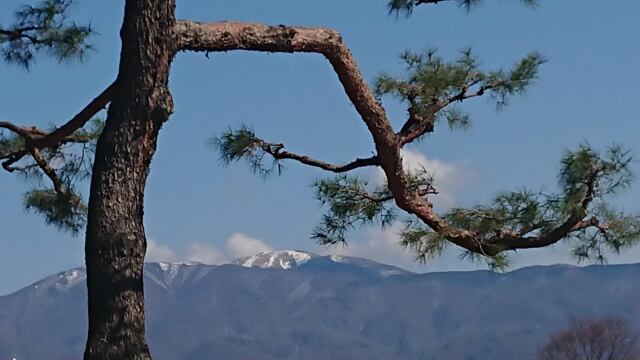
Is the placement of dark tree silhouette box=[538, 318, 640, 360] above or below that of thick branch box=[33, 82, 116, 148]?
A: above

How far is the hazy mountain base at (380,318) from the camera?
502 ft

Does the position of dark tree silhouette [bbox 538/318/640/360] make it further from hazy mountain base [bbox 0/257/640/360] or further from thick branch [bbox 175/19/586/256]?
hazy mountain base [bbox 0/257/640/360]

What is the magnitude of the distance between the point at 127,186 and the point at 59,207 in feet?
8.52

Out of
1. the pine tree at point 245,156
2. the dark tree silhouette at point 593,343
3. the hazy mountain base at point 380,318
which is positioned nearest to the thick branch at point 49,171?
the pine tree at point 245,156

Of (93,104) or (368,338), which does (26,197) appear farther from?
(368,338)

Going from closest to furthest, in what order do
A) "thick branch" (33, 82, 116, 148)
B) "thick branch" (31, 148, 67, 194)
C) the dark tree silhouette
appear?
1. "thick branch" (33, 82, 116, 148)
2. "thick branch" (31, 148, 67, 194)
3. the dark tree silhouette

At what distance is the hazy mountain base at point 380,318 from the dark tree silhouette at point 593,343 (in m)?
92.4

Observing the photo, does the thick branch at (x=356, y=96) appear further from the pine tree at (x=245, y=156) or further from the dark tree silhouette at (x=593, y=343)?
the dark tree silhouette at (x=593, y=343)

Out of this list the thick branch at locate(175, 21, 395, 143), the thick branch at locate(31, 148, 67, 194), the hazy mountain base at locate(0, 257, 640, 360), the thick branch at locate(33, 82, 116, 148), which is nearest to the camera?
the thick branch at locate(175, 21, 395, 143)

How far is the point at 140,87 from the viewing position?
3426mm

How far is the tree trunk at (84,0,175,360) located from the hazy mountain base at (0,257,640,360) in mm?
134653

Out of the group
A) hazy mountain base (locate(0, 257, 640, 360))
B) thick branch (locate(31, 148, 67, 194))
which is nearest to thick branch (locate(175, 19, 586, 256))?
thick branch (locate(31, 148, 67, 194))

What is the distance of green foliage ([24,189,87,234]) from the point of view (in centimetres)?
587

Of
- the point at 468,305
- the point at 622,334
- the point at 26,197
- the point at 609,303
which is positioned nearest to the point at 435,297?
the point at 468,305
